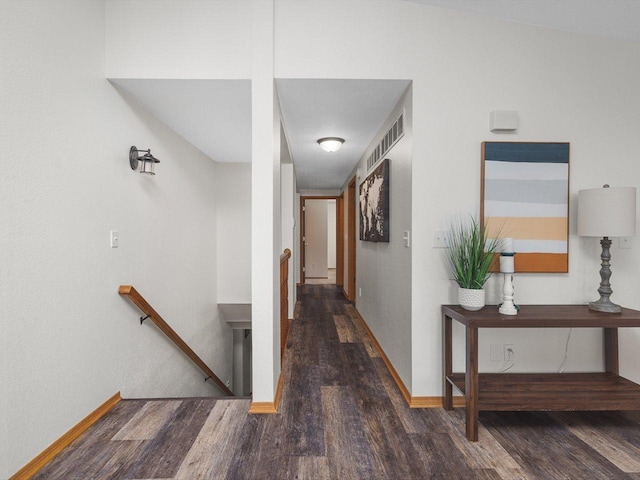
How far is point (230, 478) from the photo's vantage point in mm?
1521

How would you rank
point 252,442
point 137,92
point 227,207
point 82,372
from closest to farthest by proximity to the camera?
1. point 252,442
2. point 82,372
3. point 137,92
4. point 227,207

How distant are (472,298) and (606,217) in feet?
2.83

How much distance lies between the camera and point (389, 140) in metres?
2.76

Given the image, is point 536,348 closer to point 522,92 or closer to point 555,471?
point 555,471

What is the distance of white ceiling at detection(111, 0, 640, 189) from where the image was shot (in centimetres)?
199

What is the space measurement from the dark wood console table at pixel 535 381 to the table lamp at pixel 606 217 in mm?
150

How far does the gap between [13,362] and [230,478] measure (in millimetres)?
1092

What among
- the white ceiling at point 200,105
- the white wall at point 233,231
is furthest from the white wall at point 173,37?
the white wall at point 233,231

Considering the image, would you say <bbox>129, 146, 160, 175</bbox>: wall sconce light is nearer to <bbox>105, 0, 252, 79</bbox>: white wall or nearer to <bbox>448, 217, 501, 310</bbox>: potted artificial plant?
<bbox>105, 0, 252, 79</bbox>: white wall

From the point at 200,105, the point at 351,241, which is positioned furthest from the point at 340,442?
the point at 351,241

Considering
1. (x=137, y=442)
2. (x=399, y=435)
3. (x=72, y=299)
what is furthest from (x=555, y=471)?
(x=72, y=299)

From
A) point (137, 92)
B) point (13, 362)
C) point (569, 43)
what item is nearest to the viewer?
point (13, 362)

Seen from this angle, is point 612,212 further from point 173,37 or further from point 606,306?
point 173,37

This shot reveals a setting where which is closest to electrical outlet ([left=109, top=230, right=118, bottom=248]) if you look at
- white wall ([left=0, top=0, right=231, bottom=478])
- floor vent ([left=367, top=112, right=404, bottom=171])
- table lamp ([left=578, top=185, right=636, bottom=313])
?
white wall ([left=0, top=0, right=231, bottom=478])
